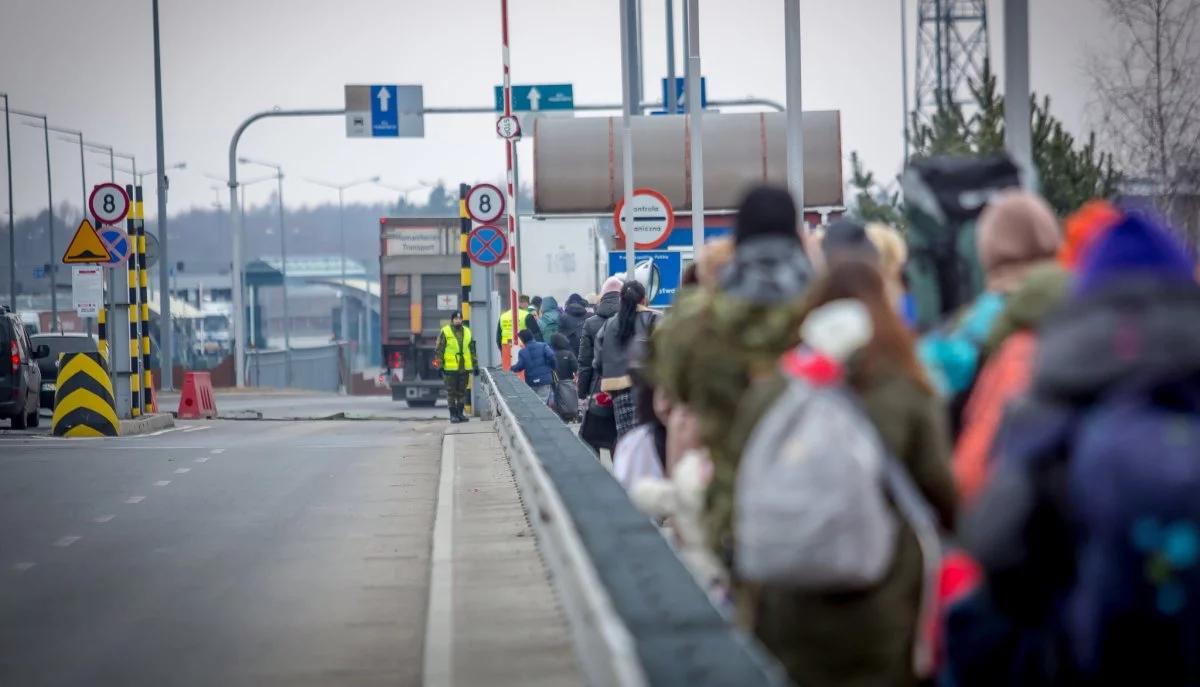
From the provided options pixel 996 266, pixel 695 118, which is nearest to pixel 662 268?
pixel 695 118

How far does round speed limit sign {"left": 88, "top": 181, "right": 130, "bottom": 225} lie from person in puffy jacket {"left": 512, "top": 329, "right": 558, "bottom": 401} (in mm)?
8447

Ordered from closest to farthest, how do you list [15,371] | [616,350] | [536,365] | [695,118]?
[616,350], [695,118], [536,365], [15,371]

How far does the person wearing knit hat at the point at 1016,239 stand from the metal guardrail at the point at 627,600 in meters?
1.25

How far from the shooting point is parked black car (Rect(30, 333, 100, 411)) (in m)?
35.7

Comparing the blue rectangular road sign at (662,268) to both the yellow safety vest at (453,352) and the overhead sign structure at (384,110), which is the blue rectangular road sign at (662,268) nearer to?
the yellow safety vest at (453,352)

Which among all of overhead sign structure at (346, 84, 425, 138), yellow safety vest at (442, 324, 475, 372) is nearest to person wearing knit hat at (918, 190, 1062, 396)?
yellow safety vest at (442, 324, 475, 372)

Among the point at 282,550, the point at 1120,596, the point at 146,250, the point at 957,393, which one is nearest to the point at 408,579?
the point at 282,550

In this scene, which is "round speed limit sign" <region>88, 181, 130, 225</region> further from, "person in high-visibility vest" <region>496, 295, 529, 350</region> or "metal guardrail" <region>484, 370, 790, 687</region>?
"metal guardrail" <region>484, 370, 790, 687</region>

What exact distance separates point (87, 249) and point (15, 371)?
79.5 inches

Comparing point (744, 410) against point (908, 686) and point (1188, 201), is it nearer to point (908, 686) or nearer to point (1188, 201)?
point (908, 686)

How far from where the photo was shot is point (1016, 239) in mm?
5375

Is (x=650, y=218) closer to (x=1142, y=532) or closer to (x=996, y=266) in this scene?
(x=996, y=266)

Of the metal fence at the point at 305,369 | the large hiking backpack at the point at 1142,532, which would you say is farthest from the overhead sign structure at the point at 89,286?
the metal fence at the point at 305,369

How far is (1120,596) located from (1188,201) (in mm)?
28236
